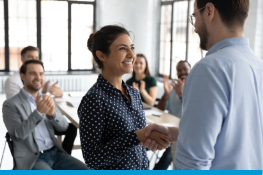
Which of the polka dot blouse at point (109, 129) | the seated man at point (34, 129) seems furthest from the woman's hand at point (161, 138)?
the seated man at point (34, 129)

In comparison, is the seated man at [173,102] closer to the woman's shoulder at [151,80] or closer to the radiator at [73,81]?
the woman's shoulder at [151,80]

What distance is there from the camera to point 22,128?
2301 millimetres

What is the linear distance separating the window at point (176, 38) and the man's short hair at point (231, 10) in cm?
563

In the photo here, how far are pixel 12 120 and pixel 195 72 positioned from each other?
6.31 ft

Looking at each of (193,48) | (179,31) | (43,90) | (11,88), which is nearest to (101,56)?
(11,88)

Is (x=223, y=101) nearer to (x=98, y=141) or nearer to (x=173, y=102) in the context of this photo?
(x=98, y=141)

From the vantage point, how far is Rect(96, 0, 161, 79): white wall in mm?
8148

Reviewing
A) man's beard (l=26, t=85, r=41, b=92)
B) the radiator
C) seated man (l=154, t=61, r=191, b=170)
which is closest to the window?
the radiator

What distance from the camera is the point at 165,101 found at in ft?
12.1

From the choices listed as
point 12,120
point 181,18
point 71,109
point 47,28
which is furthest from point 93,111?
point 47,28

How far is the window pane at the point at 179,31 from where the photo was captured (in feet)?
23.1

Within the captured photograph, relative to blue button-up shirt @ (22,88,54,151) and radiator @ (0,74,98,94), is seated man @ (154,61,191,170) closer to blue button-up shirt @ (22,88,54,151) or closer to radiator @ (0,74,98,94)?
blue button-up shirt @ (22,88,54,151)

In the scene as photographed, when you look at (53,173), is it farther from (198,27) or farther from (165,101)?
(165,101)

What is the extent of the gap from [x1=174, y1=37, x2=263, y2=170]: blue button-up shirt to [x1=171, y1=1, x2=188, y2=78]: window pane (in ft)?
20.6
